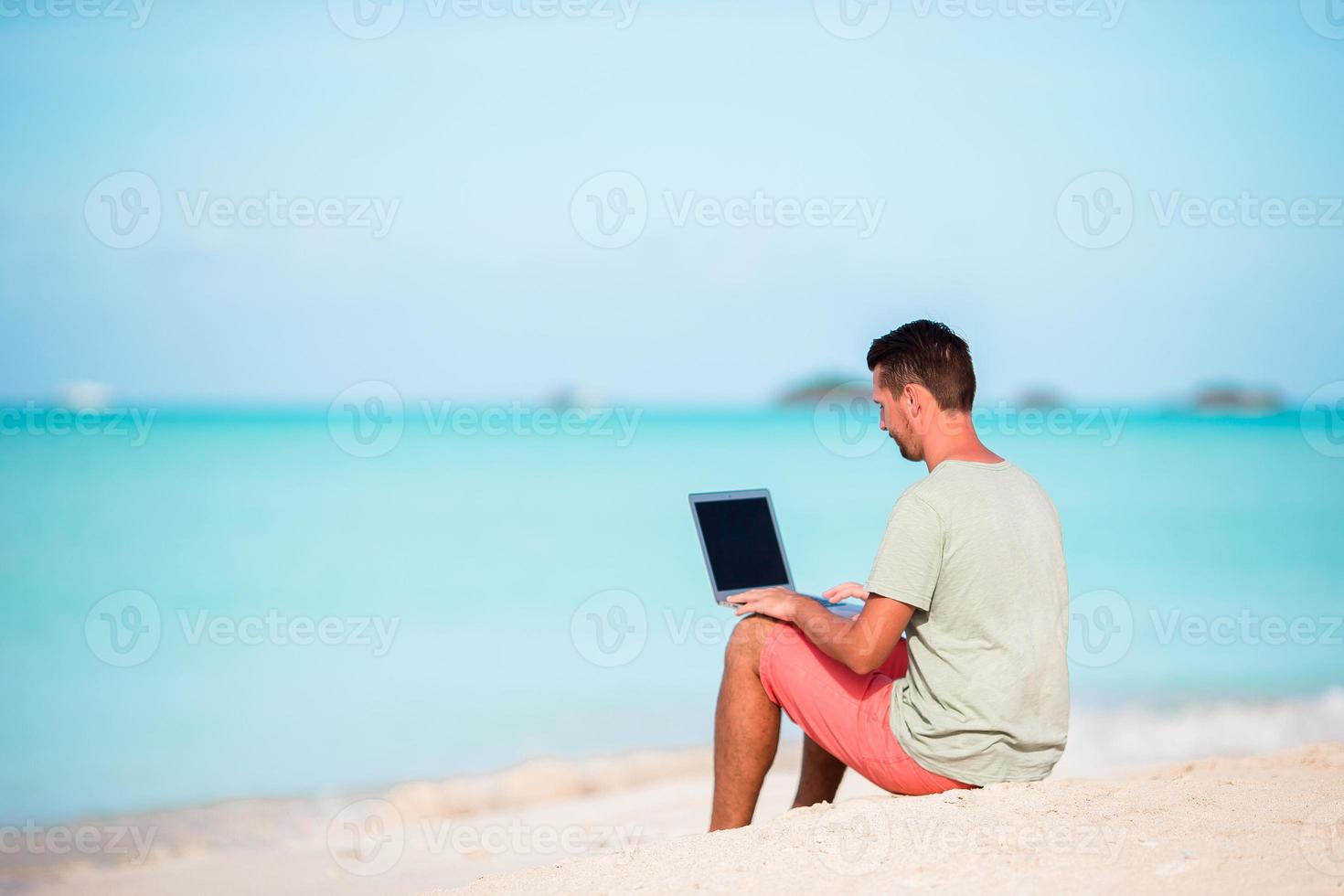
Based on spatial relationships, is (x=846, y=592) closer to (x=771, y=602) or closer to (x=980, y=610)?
(x=771, y=602)

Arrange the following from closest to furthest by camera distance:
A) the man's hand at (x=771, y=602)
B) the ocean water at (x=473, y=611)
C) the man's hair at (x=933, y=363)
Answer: the man's hair at (x=933, y=363)
the man's hand at (x=771, y=602)
the ocean water at (x=473, y=611)

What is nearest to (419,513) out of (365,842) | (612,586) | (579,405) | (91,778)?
(612,586)

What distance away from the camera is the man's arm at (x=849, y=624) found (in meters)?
2.81

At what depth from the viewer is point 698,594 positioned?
1070 centimetres

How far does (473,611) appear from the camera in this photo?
9695 millimetres

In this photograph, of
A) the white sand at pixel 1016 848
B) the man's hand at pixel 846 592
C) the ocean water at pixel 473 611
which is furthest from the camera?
the ocean water at pixel 473 611

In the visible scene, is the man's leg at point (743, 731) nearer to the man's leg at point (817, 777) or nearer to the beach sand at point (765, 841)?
the beach sand at point (765, 841)

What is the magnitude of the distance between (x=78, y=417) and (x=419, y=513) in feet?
90.1

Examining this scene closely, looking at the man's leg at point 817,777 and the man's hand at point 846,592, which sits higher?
the man's hand at point 846,592

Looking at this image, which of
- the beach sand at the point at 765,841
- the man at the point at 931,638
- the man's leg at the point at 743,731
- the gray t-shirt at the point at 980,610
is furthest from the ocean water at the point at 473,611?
the gray t-shirt at the point at 980,610

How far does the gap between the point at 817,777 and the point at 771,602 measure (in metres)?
0.63

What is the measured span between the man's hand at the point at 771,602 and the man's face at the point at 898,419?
48cm

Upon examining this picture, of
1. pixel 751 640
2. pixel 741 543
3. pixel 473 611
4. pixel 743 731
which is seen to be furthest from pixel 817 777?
pixel 473 611

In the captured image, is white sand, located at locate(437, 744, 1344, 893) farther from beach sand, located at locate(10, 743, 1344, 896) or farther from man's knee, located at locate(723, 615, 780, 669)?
man's knee, located at locate(723, 615, 780, 669)
